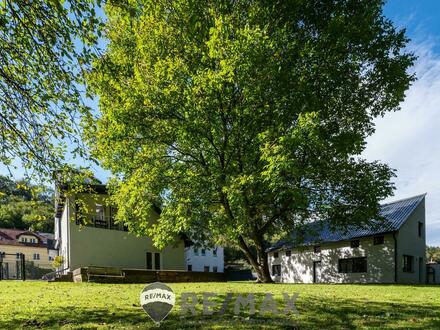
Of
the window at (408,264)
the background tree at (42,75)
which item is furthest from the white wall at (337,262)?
the background tree at (42,75)

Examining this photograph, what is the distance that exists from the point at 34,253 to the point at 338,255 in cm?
4891

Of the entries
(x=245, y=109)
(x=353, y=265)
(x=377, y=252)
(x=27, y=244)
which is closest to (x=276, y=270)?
(x=353, y=265)

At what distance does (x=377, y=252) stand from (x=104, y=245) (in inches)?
846

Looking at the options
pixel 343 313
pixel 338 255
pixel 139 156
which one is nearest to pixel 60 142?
pixel 343 313

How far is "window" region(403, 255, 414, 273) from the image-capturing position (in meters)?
28.3

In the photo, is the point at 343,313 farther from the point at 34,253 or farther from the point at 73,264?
the point at 34,253

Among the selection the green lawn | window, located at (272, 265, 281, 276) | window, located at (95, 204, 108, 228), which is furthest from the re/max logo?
window, located at (272, 265, 281, 276)

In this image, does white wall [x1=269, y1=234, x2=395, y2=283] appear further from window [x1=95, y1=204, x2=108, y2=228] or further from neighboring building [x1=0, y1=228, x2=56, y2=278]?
neighboring building [x1=0, y1=228, x2=56, y2=278]

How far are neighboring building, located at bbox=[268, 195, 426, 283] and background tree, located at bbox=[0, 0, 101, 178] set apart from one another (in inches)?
791

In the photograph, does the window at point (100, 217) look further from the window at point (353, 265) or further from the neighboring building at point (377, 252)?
the window at point (353, 265)

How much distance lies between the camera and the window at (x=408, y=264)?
92.7ft

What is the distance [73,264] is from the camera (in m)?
22.4

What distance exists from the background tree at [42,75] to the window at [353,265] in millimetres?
27464

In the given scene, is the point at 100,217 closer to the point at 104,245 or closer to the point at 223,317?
the point at 104,245
